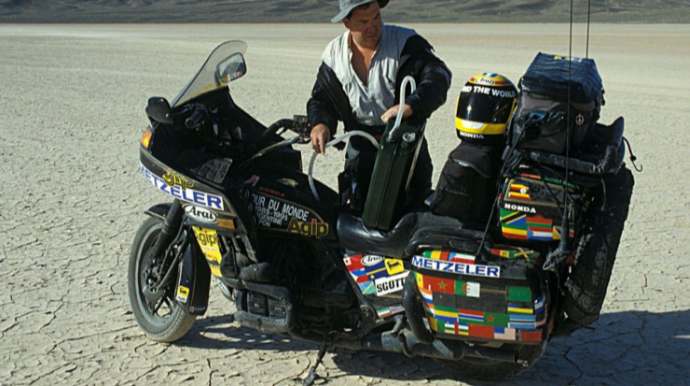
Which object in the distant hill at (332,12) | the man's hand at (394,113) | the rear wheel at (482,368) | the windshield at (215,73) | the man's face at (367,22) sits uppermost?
the man's face at (367,22)

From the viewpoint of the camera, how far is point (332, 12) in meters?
77.8

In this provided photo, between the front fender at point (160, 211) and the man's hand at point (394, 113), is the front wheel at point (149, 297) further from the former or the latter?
the man's hand at point (394, 113)

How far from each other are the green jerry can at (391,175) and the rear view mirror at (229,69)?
978 mm

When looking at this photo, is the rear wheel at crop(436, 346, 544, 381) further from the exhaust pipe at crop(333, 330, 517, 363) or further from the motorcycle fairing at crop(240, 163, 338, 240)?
the motorcycle fairing at crop(240, 163, 338, 240)

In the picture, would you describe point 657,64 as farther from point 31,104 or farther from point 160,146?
point 160,146

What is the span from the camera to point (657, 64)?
22.3 m

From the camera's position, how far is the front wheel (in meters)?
4.58

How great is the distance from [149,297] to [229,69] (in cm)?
126

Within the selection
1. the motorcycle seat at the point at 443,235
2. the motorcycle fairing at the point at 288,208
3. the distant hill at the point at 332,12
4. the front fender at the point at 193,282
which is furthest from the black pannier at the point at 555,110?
the distant hill at the point at 332,12

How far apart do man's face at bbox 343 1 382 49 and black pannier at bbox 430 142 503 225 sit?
2.78 feet

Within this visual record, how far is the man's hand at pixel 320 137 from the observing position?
4078 millimetres

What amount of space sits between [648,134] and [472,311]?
314 inches

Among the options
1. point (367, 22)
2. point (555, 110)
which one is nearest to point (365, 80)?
point (367, 22)

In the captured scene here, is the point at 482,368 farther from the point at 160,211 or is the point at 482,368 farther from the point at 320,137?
the point at 160,211
